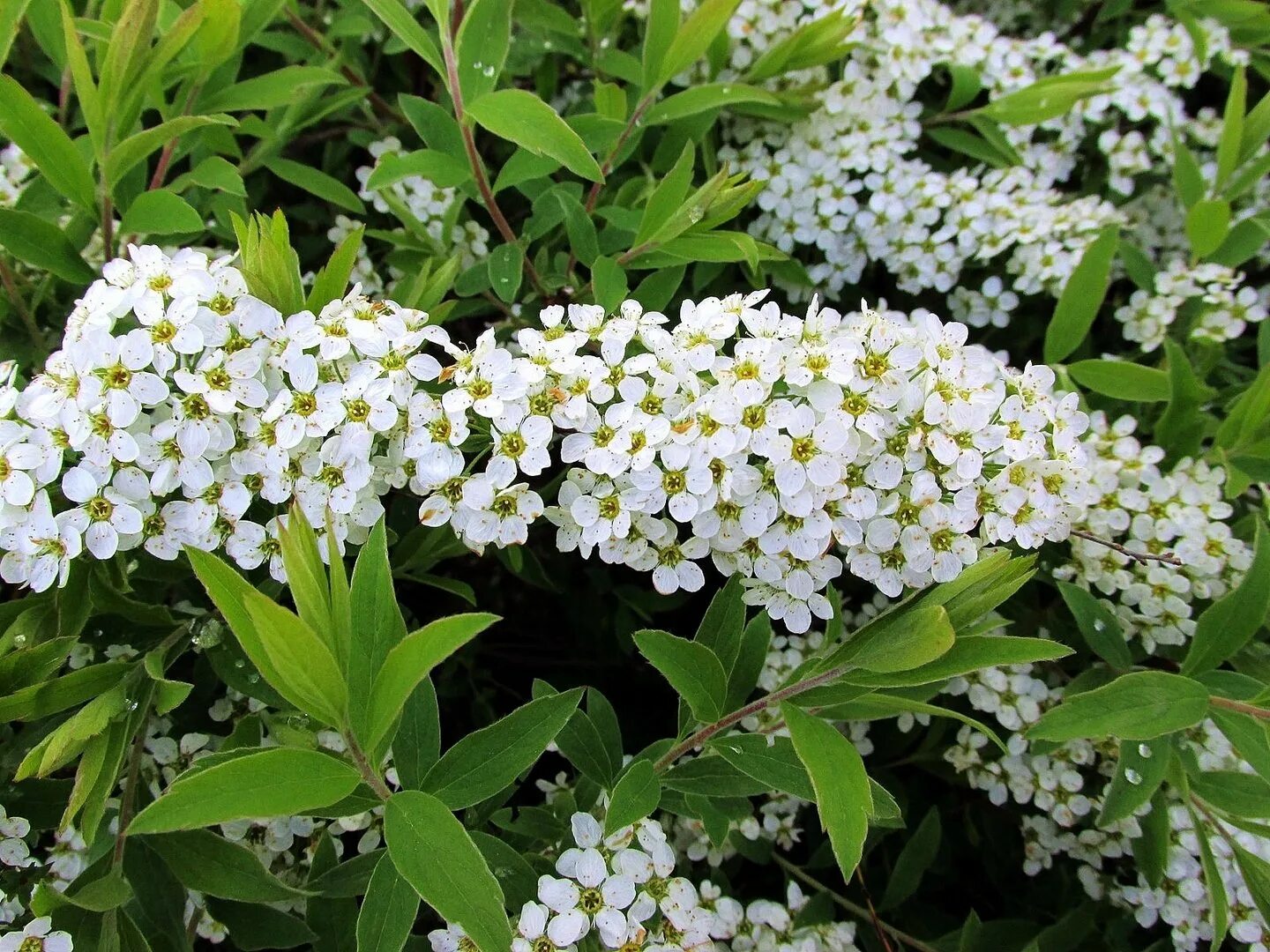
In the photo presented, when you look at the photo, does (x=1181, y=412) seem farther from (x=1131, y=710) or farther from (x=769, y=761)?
(x=769, y=761)

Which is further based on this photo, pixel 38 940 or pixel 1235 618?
pixel 1235 618

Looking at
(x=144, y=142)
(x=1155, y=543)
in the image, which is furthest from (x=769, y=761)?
(x=144, y=142)

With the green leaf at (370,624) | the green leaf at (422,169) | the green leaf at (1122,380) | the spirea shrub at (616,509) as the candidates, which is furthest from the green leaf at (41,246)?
the green leaf at (1122,380)

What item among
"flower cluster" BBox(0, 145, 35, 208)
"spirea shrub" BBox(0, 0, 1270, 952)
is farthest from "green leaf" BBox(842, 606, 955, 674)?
"flower cluster" BBox(0, 145, 35, 208)

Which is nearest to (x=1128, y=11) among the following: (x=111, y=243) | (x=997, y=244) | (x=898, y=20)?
(x=898, y=20)

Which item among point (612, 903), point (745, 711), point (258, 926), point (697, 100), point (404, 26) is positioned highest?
point (404, 26)

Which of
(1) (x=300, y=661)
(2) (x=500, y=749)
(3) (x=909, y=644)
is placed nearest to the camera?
(1) (x=300, y=661)

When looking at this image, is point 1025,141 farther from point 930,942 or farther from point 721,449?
point 930,942
